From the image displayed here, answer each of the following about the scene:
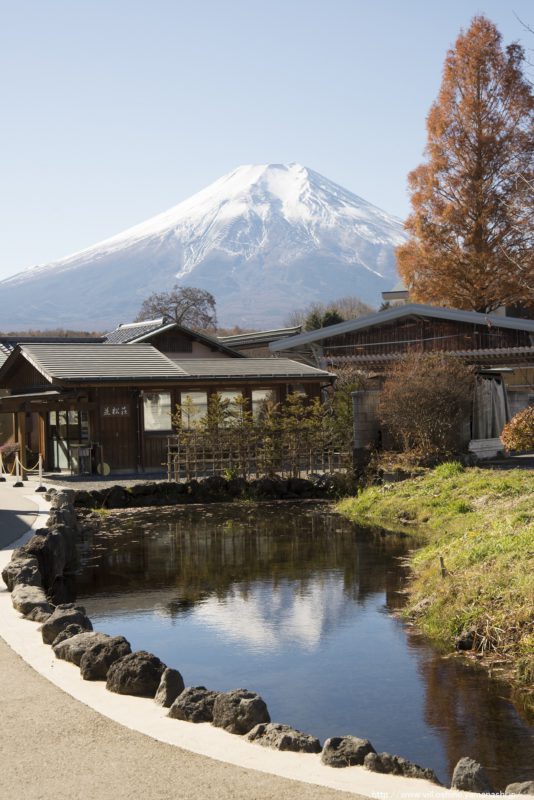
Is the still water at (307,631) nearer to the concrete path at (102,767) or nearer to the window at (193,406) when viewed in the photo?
the concrete path at (102,767)

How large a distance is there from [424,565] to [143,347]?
19.1m

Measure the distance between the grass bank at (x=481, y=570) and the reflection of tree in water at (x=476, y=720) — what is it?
0.29 metres

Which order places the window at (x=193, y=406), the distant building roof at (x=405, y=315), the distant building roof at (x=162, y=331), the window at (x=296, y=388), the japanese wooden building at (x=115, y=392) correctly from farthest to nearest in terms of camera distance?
the distant building roof at (x=162, y=331) < the window at (x=296, y=388) < the distant building roof at (x=405, y=315) < the window at (x=193, y=406) < the japanese wooden building at (x=115, y=392)

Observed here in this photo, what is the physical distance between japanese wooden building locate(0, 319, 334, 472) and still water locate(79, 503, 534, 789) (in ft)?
29.4

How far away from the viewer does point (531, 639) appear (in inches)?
345

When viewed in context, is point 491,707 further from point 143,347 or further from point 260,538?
point 143,347

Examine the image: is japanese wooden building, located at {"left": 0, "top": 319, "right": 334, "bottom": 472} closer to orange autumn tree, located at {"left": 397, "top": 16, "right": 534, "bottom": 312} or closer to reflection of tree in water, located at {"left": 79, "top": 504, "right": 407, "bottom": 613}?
reflection of tree in water, located at {"left": 79, "top": 504, "right": 407, "bottom": 613}

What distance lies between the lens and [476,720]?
24.5ft

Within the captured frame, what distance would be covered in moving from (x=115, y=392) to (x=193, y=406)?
2291 millimetres

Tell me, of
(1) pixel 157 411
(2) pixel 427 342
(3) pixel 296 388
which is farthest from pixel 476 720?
(2) pixel 427 342

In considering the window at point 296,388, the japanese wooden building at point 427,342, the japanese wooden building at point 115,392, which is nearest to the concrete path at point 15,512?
the japanese wooden building at point 115,392

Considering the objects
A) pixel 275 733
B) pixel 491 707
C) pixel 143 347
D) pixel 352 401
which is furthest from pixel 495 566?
pixel 143 347

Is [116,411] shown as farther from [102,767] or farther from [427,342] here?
[102,767]

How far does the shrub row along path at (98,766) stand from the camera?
5.23 m
